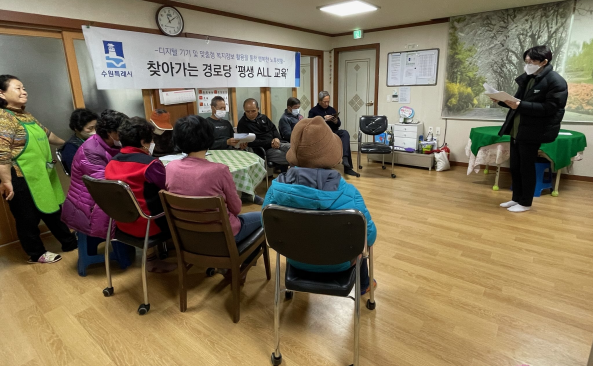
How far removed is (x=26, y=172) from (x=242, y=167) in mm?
1549

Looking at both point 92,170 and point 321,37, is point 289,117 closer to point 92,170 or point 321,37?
point 321,37

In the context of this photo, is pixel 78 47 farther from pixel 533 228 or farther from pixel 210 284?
pixel 533 228

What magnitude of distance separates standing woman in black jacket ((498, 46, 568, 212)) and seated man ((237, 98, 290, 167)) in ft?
8.15

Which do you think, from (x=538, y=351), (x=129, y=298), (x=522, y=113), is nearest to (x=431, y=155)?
(x=522, y=113)

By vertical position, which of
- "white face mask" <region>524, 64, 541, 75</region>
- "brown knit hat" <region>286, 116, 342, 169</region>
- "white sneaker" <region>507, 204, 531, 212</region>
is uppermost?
"white face mask" <region>524, 64, 541, 75</region>

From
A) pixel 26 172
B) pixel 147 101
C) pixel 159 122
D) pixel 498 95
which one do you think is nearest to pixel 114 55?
pixel 147 101

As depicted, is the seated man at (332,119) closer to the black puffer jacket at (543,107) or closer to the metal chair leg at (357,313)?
the black puffer jacket at (543,107)

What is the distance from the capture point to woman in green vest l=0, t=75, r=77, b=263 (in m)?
2.24

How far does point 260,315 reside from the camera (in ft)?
6.23

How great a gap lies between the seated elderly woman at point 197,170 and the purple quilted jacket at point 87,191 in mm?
744

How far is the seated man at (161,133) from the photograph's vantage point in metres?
3.18

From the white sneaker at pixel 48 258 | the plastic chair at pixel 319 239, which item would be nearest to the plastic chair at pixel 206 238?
the plastic chair at pixel 319 239

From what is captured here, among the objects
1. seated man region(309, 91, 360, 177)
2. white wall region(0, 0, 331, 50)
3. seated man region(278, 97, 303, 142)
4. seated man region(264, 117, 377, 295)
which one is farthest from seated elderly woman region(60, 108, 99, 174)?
seated man region(309, 91, 360, 177)

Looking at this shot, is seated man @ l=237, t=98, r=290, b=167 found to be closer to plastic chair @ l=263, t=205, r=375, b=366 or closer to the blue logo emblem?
the blue logo emblem
